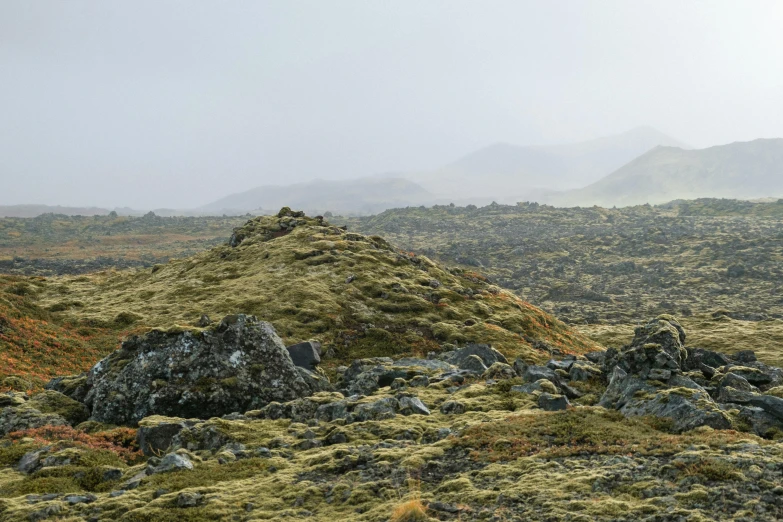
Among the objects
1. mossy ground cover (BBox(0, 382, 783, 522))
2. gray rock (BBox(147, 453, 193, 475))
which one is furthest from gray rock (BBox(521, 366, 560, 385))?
gray rock (BBox(147, 453, 193, 475))

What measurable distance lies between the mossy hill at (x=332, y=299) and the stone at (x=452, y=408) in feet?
57.0

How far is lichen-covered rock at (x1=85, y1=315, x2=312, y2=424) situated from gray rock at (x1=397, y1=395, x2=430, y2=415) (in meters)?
6.27

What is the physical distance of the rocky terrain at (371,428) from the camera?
589 inches

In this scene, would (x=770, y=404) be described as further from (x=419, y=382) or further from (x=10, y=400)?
(x=10, y=400)

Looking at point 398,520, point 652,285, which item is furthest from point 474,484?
point 652,285

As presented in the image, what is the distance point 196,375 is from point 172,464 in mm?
8656

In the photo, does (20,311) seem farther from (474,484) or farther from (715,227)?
(715,227)

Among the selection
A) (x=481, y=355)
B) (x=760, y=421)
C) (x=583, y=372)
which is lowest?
(x=481, y=355)

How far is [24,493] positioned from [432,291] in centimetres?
4157

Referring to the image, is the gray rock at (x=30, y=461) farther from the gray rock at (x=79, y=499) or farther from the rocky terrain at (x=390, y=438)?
the gray rock at (x=79, y=499)

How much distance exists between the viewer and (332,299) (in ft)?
165

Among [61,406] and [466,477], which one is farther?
[61,406]

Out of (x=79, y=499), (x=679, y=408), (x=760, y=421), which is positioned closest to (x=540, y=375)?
(x=679, y=408)

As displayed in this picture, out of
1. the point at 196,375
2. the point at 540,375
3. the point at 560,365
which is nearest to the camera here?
the point at 196,375
